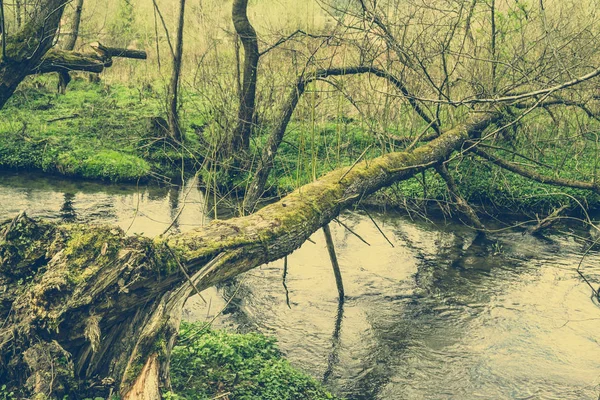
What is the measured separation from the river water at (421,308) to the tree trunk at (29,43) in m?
2.18

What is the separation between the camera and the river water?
6887mm

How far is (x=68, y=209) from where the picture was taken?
11.8 meters

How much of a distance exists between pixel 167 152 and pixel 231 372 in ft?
33.3

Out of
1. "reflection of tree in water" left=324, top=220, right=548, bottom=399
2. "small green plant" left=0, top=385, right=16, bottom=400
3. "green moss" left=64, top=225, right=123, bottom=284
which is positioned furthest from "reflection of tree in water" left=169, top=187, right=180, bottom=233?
"small green plant" left=0, top=385, right=16, bottom=400

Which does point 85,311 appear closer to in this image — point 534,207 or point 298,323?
point 298,323

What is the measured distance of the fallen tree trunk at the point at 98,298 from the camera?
4312 mm

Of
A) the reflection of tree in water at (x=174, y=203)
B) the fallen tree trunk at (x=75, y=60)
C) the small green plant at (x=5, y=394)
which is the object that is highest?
the fallen tree trunk at (x=75, y=60)

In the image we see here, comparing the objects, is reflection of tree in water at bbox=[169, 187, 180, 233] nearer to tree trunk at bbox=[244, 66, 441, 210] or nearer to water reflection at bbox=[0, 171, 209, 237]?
water reflection at bbox=[0, 171, 209, 237]

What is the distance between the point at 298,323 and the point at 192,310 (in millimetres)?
1389

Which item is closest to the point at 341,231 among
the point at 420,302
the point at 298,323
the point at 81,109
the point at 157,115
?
the point at 420,302

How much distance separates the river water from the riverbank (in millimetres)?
918

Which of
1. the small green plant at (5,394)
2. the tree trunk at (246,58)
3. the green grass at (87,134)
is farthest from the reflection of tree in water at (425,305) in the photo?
the green grass at (87,134)

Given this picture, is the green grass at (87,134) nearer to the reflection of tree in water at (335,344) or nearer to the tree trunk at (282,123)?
the tree trunk at (282,123)

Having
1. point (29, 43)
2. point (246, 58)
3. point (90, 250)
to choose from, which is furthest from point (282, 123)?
point (90, 250)
